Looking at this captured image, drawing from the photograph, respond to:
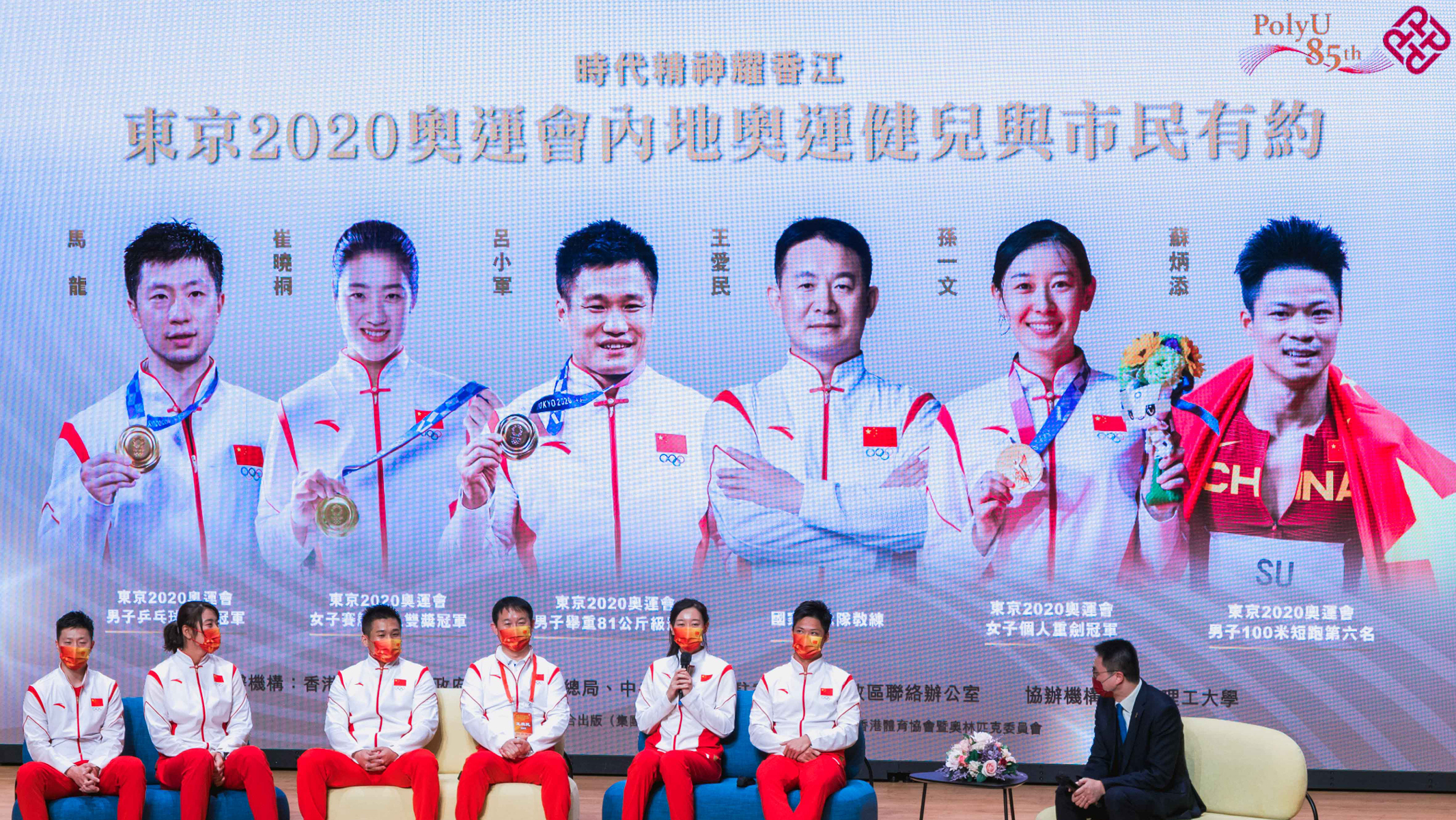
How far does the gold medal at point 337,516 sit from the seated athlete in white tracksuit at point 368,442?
2cm

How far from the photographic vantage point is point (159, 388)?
21.6 feet

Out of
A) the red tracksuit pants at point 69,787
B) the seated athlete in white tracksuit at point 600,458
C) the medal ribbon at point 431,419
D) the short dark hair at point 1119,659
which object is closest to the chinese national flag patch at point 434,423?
the medal ribbon at point 431,419

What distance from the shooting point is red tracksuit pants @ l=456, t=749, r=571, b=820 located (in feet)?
16.1

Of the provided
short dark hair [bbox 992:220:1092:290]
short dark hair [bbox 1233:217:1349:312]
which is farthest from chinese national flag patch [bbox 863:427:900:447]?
short dark hair [bbox 1233:217:1349:312]

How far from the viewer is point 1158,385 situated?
20.6ft

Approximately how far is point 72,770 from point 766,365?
3.22 meters

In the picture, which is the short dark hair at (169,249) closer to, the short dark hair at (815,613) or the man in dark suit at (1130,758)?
the short dark hair at (815,613)

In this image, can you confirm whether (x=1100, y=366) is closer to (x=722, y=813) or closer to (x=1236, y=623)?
(x=1236, y=623)

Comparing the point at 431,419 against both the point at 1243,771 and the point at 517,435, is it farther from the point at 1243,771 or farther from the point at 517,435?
the point at 1243,771

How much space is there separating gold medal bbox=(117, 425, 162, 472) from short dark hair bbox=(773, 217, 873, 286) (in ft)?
9.82

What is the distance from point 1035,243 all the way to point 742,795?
9.35ft

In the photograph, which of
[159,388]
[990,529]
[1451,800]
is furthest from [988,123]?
[159,388]

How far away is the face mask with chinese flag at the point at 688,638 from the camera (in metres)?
5.25

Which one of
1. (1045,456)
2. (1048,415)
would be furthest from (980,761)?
(1048,415)
